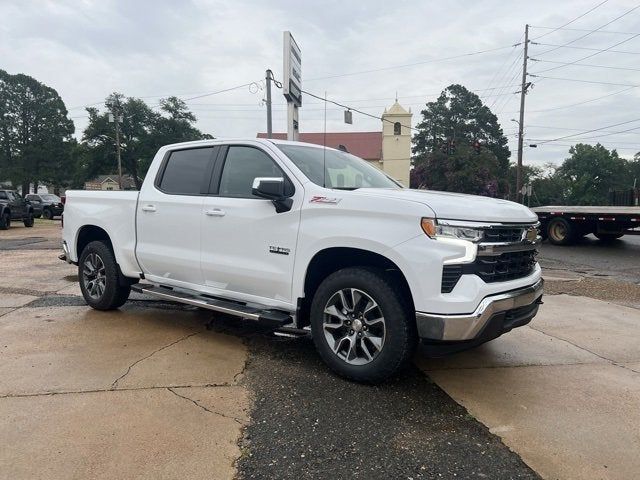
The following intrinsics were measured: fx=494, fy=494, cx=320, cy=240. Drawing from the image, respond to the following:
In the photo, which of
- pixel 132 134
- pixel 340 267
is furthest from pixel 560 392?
pixel 132 134

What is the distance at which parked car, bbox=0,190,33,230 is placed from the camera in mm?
19766

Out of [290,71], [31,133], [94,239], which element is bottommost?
[94,239]

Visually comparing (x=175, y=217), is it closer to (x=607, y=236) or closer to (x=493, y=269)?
(x=493, y=269)

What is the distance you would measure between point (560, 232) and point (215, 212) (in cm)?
1297

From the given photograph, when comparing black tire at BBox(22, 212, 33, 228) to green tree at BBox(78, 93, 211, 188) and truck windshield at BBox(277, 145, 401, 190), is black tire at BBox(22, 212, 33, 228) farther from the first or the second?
green tree at BBox(78, 93, 211, 188)

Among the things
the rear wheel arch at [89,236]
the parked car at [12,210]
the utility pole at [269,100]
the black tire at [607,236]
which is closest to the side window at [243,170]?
the rear wheel arch at [89,236]

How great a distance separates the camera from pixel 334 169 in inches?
180

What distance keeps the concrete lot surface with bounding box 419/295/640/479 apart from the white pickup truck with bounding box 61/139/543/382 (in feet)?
1.82

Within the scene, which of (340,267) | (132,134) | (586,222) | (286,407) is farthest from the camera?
(132,134)

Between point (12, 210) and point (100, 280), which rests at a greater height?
point (12, 210)

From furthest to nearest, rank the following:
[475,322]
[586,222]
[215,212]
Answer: [586,222] → [215,212] → [475,322]

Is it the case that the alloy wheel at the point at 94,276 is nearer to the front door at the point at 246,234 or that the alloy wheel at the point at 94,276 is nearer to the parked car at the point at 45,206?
the front door at the point at 246,234

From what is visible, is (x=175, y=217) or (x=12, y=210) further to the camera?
(x=12, y=210)

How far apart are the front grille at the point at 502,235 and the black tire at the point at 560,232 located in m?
11.9
